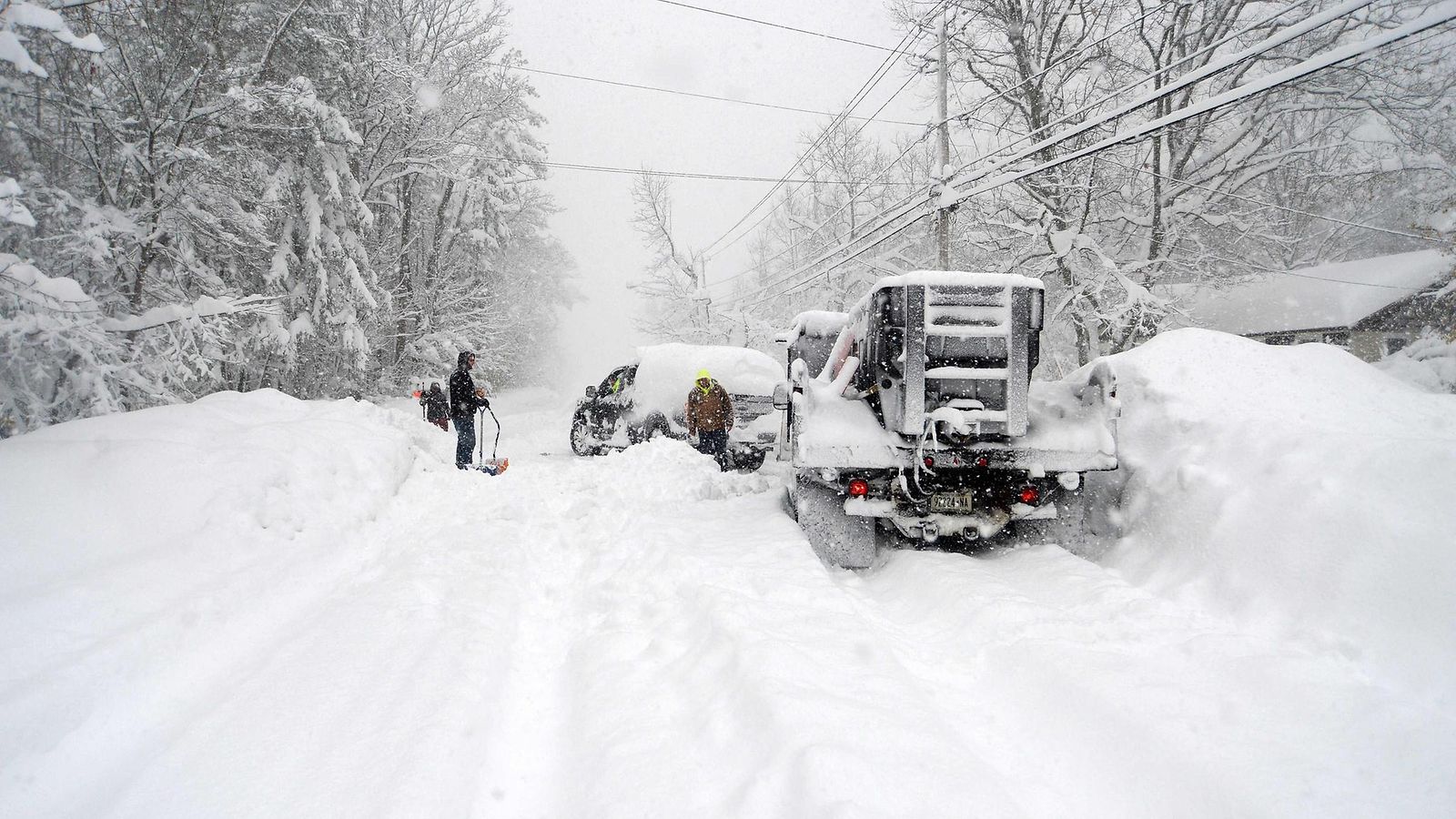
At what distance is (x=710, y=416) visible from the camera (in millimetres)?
9078

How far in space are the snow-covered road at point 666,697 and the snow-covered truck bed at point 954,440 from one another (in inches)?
18.1

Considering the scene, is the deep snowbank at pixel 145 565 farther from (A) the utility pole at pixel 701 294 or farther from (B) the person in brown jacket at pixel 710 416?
(A) the utility pole at pixel 701 294

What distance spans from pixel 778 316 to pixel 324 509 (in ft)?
106

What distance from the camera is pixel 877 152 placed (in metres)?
31.5

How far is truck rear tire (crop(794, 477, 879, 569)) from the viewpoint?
5102 mm

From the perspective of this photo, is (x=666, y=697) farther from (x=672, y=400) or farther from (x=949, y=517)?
→ (x=672, y=400)

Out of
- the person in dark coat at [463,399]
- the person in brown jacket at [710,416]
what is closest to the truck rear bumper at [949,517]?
the person in brown jacket at [710,416]

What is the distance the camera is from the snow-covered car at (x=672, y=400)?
998cm

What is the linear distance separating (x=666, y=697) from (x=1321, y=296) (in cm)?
3689

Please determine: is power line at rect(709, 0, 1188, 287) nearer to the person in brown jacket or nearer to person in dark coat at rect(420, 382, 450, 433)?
the person in brown jacket

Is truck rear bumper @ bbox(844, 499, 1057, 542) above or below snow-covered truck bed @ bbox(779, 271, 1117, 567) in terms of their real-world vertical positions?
below

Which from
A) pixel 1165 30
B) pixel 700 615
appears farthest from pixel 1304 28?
pixel 1165 30

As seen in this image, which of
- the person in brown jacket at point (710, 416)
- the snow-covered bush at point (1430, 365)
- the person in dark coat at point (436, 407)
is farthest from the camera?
the person in dark coat at point (436, 407)

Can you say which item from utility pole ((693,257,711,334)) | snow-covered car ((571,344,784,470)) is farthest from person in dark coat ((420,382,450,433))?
utility pole ((693,257,711,334))
